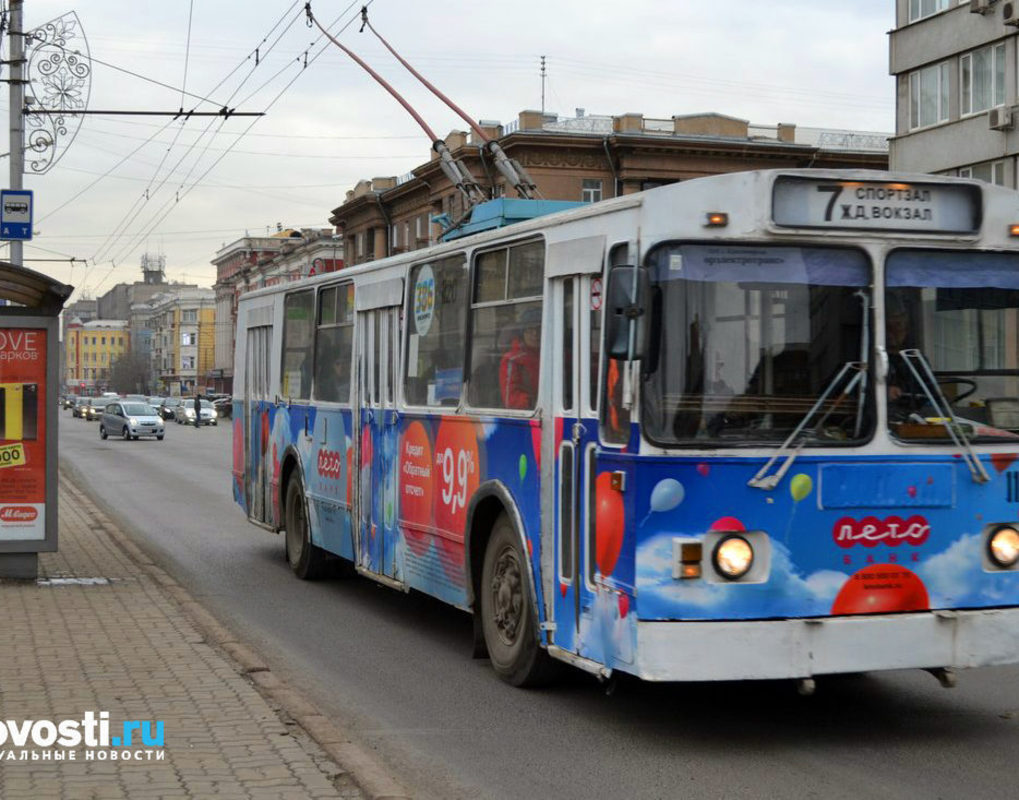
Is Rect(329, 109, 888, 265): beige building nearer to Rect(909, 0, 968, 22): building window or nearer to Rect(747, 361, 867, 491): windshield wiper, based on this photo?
Rect(909, 0, 968, 22): building window

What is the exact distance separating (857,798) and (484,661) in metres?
3.76

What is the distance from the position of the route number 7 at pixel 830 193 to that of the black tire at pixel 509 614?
101 inches

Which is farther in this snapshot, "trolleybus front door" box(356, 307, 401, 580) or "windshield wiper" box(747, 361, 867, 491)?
"trolleybus front door" box(356, 307, 401, 580)

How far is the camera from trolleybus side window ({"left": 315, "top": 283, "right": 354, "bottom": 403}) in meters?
12.5

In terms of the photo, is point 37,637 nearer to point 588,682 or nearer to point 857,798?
point 588,682

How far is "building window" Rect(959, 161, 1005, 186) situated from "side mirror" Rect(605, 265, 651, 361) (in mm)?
33766

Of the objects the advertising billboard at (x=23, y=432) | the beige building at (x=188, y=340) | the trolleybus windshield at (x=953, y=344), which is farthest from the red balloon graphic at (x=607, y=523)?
the beige building at (x=188, y=340)

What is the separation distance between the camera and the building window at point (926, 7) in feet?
134

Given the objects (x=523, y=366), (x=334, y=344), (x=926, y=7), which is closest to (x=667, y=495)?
(x=523, y=366)

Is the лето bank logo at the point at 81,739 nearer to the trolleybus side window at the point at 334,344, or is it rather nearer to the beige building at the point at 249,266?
the trolleybus side window at the point at 334,344

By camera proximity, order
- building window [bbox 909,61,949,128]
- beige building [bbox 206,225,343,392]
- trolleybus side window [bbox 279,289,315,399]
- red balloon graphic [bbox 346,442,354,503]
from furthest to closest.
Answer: beige building [bbox 206,225,343,392] < building window [bbox 909,61,949,128] < trolleybus side window [bbox 279,289,315,399] < red balloon graphic [bbox 346,442,354,503]

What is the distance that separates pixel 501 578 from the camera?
8898 mm

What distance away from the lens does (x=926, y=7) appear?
41.7m

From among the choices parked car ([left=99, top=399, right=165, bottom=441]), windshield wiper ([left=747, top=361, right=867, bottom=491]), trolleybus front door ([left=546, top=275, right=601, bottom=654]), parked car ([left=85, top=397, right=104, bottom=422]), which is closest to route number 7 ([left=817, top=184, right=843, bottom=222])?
windshield wiper ([left=747, top=361, right=867, bottom=491])
